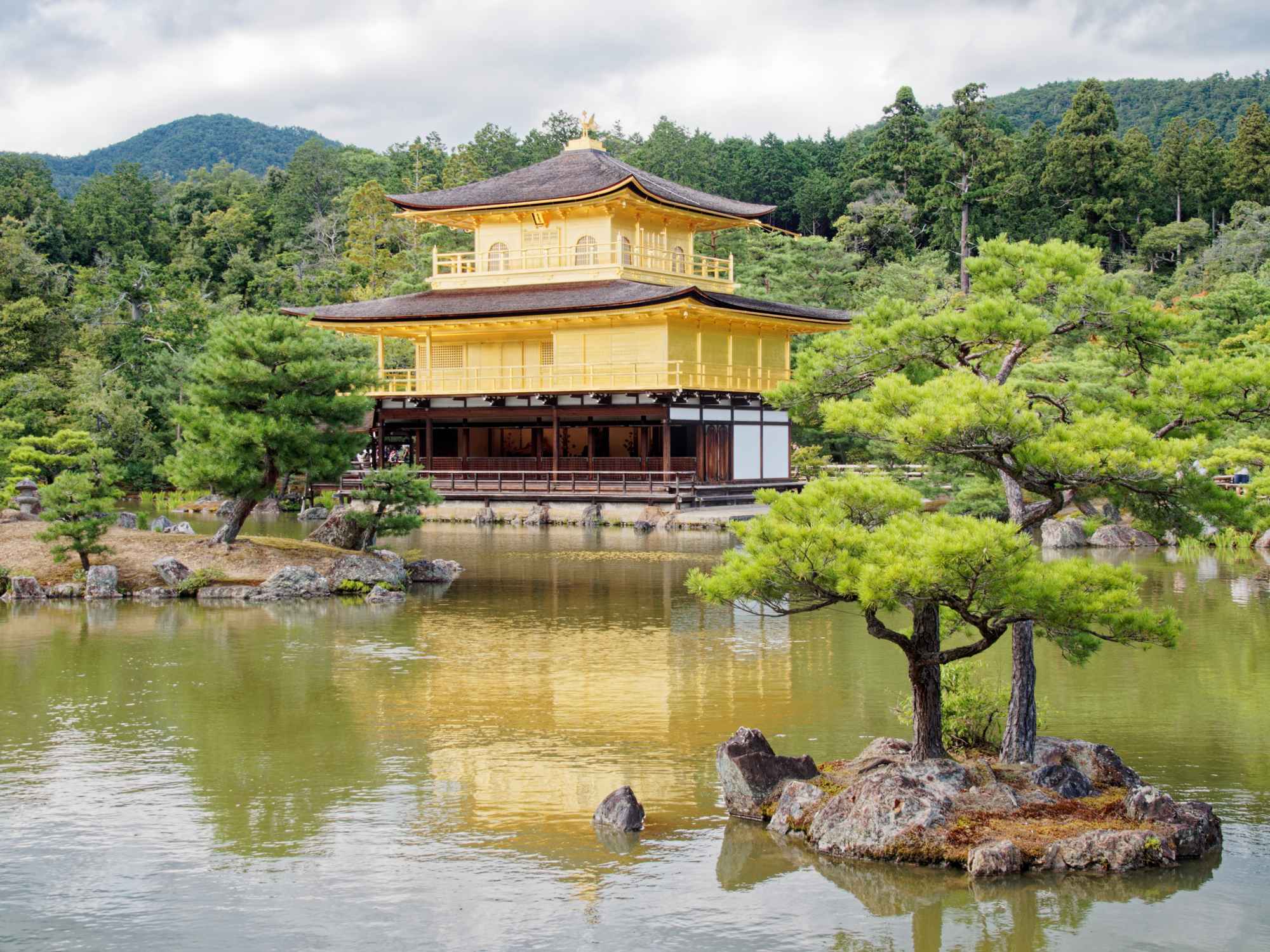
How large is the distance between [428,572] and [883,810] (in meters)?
15.2

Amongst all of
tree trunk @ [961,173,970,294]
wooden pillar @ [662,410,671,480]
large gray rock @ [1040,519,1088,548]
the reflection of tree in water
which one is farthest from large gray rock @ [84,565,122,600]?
tree trunk @ [961,173,970,294]

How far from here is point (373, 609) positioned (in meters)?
20.5

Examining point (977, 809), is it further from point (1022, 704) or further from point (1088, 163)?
point (1088, 163)

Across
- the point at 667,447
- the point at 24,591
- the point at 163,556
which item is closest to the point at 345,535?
the point at 163,556

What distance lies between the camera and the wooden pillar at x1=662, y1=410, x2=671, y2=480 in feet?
119

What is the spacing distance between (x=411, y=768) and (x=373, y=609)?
30.1ft

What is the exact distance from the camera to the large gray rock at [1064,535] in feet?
92.6

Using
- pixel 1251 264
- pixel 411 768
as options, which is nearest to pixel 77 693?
pixel 411 768

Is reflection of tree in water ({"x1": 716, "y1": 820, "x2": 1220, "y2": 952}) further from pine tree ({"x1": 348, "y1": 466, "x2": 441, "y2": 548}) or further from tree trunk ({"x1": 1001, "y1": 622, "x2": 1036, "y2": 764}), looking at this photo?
pine tree ({"x1": 348, "y1": 466, "x2": 441, "y2": 548})

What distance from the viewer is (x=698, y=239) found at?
64.0 meters

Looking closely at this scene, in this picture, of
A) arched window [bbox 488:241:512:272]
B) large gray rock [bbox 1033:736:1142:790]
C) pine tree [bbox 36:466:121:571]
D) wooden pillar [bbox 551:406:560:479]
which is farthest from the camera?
arched window [bbox 488:241:512:272]

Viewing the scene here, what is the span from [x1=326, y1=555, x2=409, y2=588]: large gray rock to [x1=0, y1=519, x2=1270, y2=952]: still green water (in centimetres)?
170

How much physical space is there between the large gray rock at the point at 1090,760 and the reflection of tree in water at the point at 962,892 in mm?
1151

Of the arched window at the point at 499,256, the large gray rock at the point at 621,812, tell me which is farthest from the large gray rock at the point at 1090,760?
the arched window at the point at 499,256
